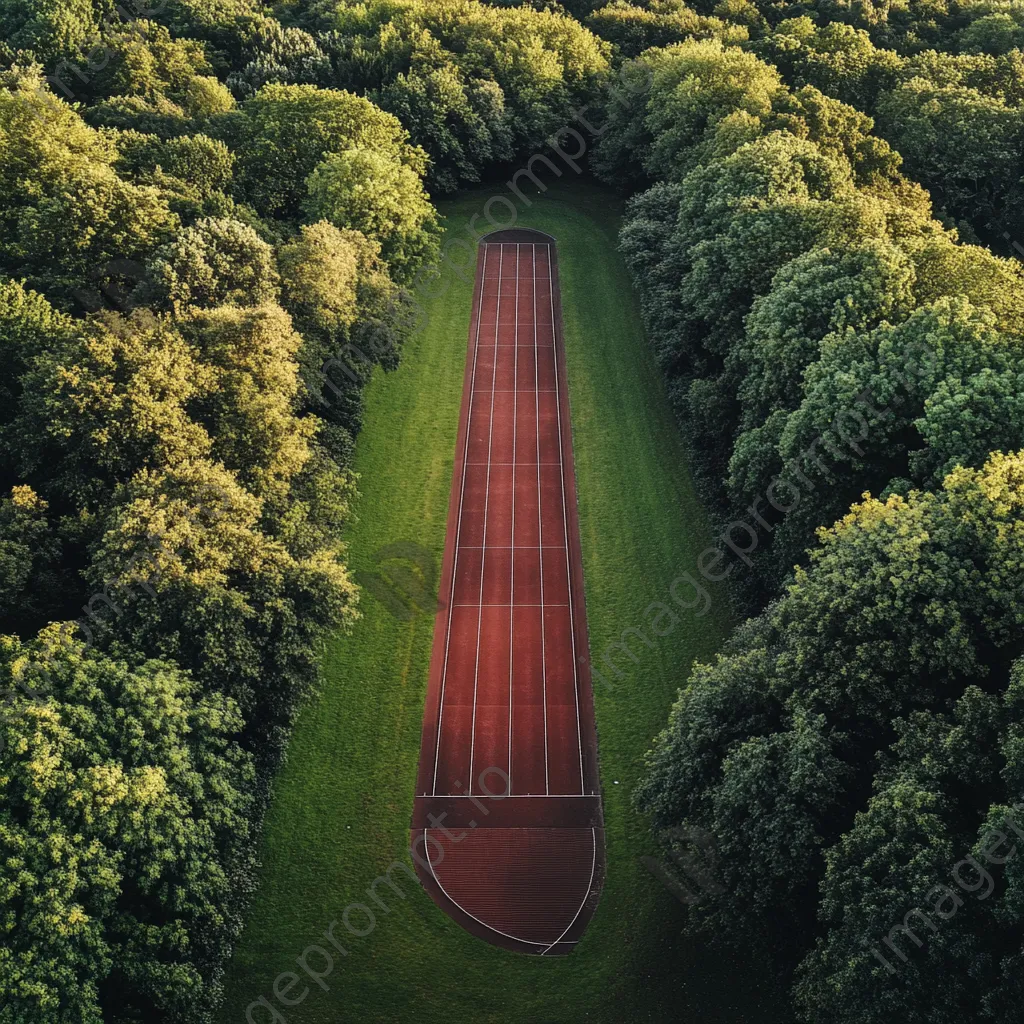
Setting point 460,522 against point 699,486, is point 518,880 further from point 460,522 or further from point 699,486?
point 699,486

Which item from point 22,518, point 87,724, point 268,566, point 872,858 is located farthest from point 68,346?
point 872,858

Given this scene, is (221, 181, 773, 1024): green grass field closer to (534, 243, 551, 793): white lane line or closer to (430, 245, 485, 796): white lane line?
(430, 245, 485, 796): white lane line

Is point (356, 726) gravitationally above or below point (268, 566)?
below

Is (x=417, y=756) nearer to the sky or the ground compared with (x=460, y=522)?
nearer to the ground

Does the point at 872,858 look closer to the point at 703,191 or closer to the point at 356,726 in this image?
the point at 356,726

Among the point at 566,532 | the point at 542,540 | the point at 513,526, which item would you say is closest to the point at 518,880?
the point at 542,540

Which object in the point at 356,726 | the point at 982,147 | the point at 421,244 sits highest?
the point at 982,147
